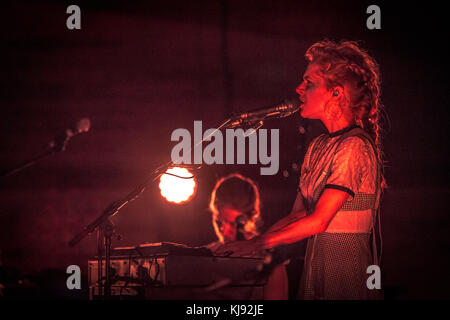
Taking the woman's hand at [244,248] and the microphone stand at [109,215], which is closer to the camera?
the woman's hand at [244,248]

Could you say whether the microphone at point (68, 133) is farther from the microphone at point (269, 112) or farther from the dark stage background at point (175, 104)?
the dark stage background at point (175, 104)

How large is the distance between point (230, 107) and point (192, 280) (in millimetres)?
2384

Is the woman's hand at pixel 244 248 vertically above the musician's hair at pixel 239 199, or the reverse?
the musician's hair at pixel 239 199

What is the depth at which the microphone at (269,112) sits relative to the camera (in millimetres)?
2369

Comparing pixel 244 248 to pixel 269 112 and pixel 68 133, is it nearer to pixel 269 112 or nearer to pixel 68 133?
pixel 269 112

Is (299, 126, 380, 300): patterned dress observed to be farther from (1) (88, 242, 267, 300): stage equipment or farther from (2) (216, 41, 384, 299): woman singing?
(1) (88, 242, 267, 300): stage equipment

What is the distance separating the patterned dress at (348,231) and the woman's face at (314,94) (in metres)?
0.23

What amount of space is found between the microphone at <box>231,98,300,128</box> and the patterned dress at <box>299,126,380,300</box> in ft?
0.96

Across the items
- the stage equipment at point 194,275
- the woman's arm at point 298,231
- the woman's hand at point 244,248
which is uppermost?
the woman's arm at point 298,231

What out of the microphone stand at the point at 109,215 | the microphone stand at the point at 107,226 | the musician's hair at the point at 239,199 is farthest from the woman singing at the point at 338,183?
the musician's hair at the point at 239,199

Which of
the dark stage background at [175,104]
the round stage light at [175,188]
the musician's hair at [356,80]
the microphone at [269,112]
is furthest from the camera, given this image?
the dark stage background at [175,104]

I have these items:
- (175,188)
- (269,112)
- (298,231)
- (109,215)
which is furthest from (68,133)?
(175,188)

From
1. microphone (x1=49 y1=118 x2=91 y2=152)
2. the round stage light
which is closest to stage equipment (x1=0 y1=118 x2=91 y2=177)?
microphone (x1=49 y1=118 x2=91 y2=152)

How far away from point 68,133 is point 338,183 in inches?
50.0
